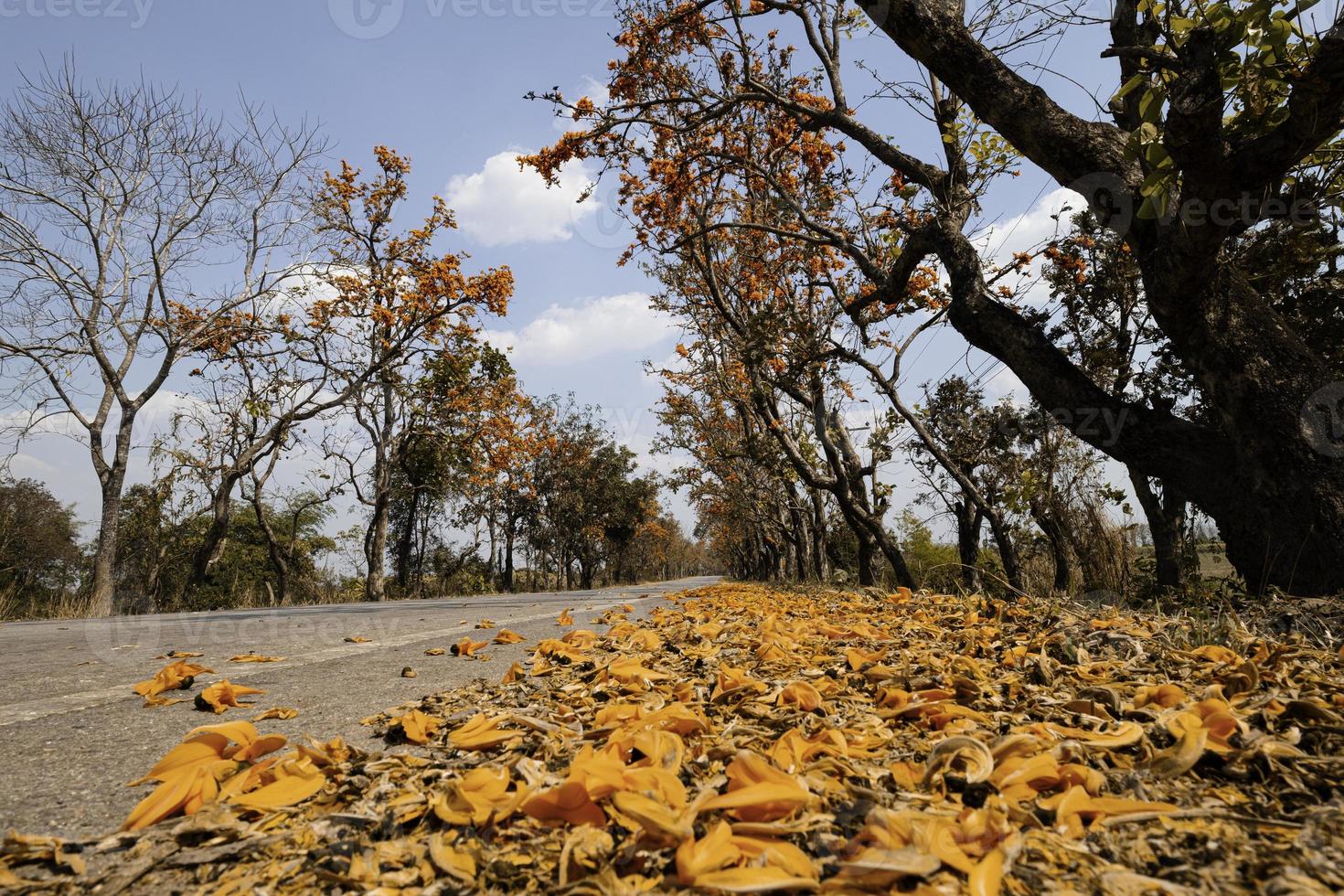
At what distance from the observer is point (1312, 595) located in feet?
7.93

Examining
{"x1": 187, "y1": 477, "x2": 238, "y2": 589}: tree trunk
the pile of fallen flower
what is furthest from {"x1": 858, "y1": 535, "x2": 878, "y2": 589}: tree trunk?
{"x1": 187, "y1": 477, "x2": 238, "y2": 589}: tree trunk

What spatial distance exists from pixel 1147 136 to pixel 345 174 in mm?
16072

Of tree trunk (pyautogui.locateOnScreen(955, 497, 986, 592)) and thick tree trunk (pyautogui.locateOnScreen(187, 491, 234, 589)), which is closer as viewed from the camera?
tree trunk (pyautogui.locateOnScreen(955, 497, 986, 592))

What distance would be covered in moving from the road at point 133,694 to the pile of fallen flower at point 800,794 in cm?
14

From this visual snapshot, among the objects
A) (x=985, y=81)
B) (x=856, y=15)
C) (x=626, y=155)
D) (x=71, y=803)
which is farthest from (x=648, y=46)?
(x=71, y=803)

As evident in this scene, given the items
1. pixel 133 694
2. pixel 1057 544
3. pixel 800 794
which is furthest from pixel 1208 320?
pixel 133 694

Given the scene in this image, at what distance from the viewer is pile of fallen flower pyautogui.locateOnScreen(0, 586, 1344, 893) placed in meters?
0.84

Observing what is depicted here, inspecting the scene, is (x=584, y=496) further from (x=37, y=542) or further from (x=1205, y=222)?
(x=1205, y=222)

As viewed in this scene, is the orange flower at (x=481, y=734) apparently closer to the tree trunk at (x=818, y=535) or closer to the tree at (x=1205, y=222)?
the tree at (x=1205, y=222)

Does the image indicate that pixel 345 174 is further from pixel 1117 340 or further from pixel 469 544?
pixel 469 544

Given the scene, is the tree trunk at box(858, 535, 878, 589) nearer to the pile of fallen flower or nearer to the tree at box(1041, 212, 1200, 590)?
the tree at box(1041, 212, 1200, 590)


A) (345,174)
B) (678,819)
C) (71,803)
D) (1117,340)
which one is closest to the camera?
(678,819)

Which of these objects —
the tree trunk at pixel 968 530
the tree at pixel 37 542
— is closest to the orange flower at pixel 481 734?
the tree trunk at pixel 968 530

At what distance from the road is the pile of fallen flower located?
14 cm
